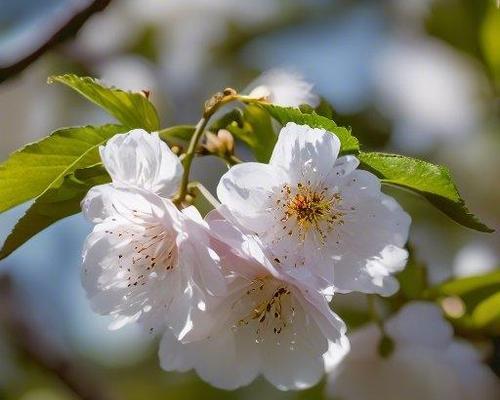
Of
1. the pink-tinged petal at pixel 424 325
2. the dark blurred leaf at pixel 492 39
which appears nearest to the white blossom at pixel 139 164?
the pink-tinged petal at pixel 424 325

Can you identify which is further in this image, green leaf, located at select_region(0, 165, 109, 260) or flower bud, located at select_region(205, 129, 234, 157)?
flower bud, located at select_region(205, 129, 234, 157)

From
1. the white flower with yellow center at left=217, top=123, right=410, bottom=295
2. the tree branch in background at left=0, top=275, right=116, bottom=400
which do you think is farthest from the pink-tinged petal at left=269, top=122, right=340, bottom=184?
the tree branch in background at left=0, top=275, right=116, bottom=400

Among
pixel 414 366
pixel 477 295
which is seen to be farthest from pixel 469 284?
pixel 414 366

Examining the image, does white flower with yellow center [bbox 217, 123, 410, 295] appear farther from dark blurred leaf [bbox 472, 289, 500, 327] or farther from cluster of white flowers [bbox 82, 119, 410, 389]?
dark blurred leaf [bbox 472, 289, 500, 327]

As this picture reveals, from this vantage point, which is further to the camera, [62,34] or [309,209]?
[62,34]

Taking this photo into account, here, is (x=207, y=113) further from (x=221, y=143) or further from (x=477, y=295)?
(x=477, y=295)

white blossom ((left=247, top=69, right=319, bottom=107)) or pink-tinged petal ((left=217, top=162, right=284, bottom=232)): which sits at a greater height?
pink-tinged petal ((left=217, top=162, right=284, bottom=232))
